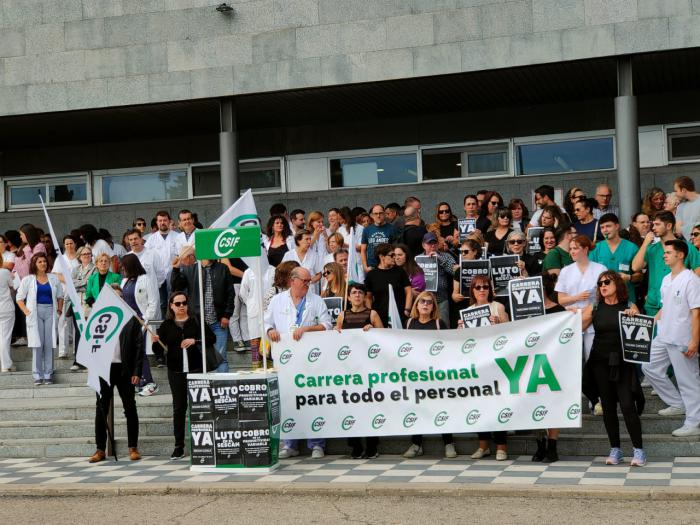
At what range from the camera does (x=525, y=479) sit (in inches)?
427

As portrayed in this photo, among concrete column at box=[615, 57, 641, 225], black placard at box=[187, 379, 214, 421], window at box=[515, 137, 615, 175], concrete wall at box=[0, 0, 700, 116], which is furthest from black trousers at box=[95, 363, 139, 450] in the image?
window at box=[515, 137, 615, 175]

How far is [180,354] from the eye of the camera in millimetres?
13484

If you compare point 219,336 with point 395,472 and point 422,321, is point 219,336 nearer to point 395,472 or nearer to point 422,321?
point 422,321

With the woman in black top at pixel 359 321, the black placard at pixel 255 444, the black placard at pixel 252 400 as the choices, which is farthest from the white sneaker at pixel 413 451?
the black placard at pixel 252 400

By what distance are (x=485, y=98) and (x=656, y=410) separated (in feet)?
30.1

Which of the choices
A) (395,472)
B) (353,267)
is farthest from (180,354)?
(395,472)

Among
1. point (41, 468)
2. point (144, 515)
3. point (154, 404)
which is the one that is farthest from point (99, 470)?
point (144, 515)

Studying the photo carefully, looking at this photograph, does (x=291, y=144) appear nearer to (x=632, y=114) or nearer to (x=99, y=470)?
(x=632, y=114)

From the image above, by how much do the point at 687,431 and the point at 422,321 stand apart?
333cm

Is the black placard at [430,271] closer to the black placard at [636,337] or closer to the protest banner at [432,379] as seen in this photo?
the protest banner at [432,379]

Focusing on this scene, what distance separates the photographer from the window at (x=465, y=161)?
21.5 meters

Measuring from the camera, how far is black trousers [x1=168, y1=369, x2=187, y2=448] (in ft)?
44.4

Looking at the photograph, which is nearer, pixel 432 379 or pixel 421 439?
pixel 432 379

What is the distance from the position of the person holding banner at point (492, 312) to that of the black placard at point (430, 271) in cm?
175
